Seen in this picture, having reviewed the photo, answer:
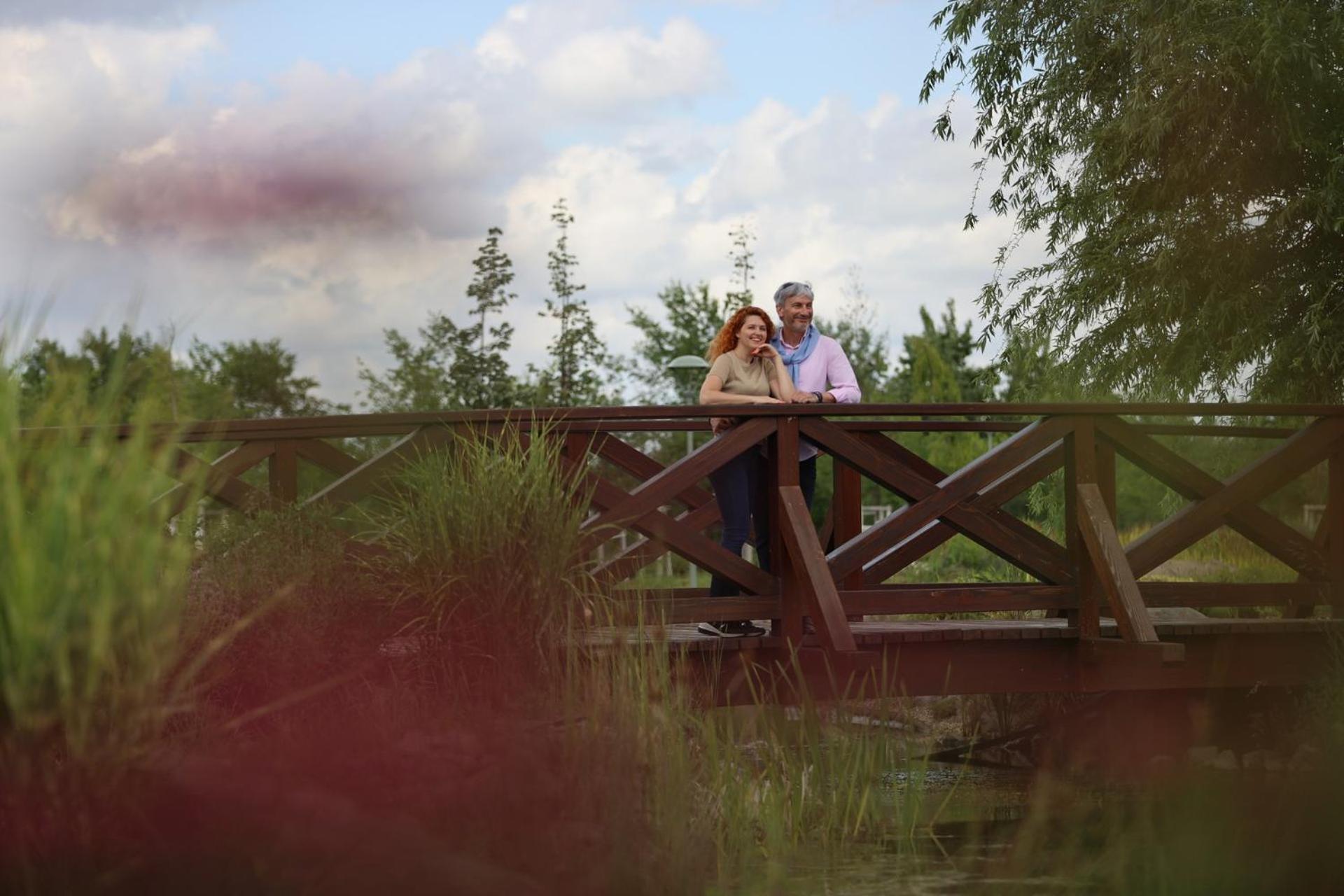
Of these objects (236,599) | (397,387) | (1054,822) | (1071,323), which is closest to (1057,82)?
(1071,323)

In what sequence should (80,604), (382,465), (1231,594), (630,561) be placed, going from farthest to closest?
1. (1231,594)
2. (382,465)
3. (630,561)
4. (80,604)

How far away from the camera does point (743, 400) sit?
7191 millimetres

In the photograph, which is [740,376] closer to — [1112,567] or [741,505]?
[741,505]

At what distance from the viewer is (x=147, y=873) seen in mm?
3693

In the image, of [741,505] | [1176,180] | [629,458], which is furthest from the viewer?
[1176,180]

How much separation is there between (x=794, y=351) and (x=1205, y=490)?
2315 millimetres

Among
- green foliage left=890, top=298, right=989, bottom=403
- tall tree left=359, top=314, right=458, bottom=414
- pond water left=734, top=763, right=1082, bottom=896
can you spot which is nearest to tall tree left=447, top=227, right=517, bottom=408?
tall tree left=359, top=314, right=458, bottom=414

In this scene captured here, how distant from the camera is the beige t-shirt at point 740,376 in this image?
24.0 feet

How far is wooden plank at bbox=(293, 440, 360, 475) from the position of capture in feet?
25.0

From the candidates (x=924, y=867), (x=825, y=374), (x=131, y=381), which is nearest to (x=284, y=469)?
(x=825, y=374)

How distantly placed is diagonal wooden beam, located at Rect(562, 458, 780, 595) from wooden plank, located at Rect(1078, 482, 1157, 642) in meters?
1.60

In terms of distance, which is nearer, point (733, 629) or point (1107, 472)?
point (733, 629)

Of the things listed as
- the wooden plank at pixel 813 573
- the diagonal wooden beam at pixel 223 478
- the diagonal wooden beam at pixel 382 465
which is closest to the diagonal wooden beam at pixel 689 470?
the wooden plank at pixel 813 573

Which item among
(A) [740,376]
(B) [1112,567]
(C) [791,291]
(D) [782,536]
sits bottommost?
(B) [1112,567]
